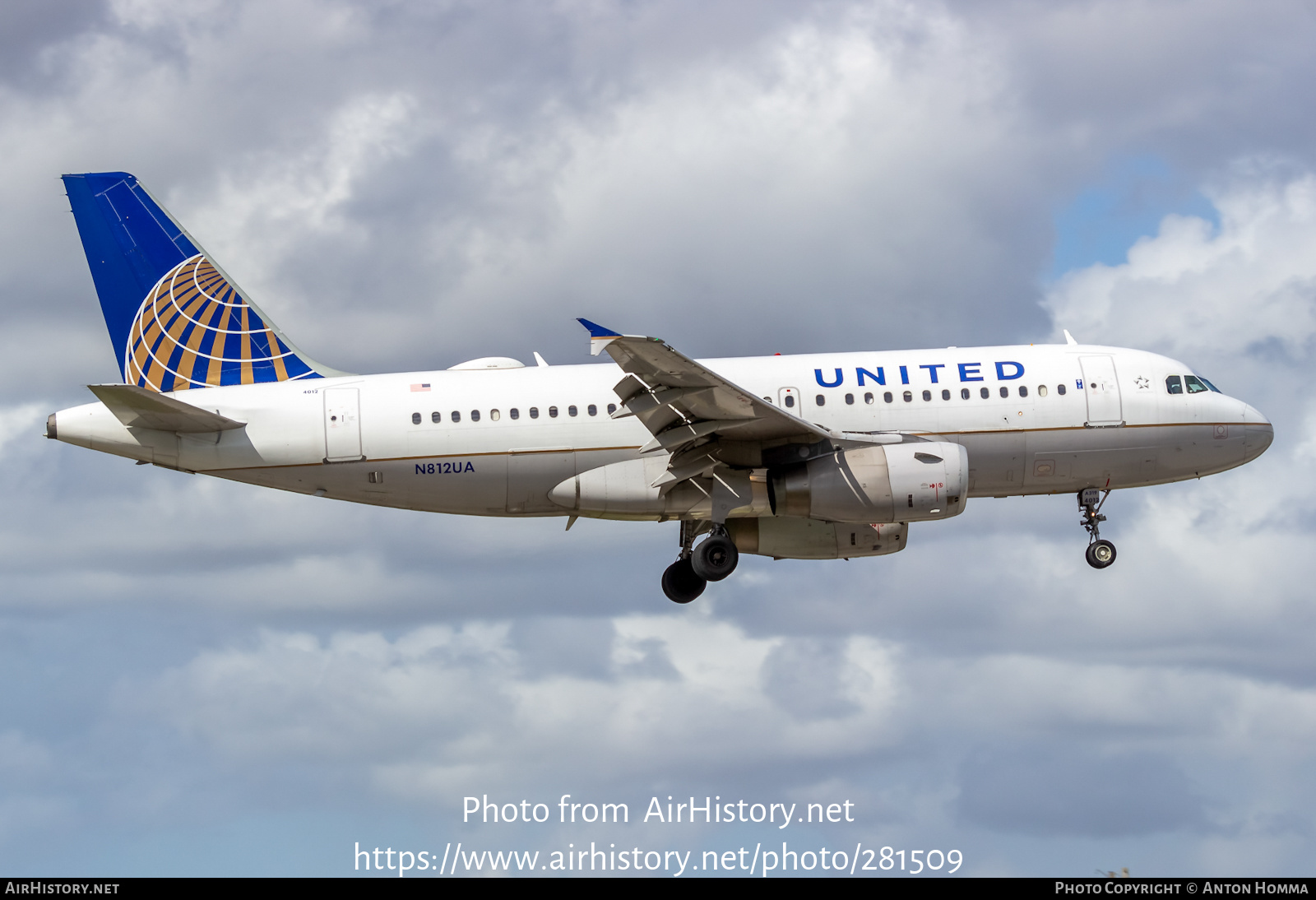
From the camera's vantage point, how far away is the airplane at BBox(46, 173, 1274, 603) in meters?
35.4

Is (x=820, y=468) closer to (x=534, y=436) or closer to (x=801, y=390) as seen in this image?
(x=801, y=390)

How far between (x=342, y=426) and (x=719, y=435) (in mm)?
9520

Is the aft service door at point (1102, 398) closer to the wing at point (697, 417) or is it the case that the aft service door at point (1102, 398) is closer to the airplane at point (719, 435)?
the airplane at point (719, 435)

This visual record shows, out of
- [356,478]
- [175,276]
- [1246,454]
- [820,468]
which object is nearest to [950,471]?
[820,468]

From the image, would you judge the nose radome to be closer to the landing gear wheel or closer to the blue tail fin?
the landing gear wheel

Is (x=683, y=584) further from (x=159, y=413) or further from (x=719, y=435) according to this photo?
(x=159, y=413)

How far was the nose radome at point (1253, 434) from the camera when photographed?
39.0m

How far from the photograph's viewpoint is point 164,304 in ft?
132

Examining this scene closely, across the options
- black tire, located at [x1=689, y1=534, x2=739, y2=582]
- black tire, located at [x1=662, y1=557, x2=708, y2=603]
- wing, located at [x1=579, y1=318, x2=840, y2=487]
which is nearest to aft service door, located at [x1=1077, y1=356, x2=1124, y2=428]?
wing, located at [x1=579, y1=318, x2=840, y2=487]

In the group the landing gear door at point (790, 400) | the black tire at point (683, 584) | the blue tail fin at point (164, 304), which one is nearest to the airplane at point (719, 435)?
the landing gear door at point (790, 400)

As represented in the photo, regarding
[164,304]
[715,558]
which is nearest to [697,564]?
[715,558]

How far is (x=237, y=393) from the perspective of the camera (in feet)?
125

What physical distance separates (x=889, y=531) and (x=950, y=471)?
6.40 m

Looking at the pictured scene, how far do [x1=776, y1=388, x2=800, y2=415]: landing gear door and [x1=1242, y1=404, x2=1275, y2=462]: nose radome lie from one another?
12279mm
